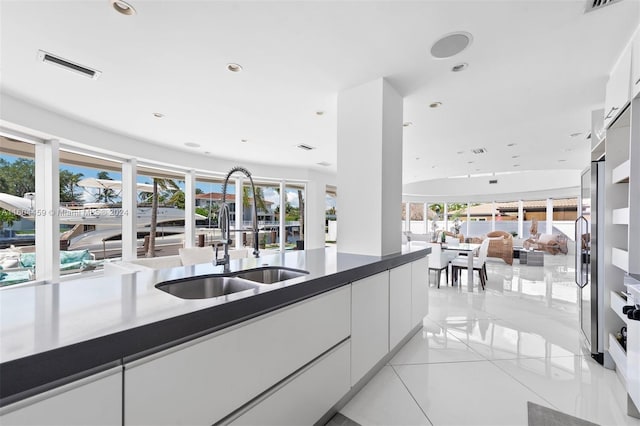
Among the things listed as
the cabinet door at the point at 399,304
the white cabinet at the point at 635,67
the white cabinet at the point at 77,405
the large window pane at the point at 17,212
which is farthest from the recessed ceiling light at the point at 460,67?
the large window pane at the point at 17,212

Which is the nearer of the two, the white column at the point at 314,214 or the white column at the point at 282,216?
the white column at the point at 282,216

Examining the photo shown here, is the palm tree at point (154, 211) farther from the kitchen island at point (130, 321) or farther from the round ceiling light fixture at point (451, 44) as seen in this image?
the round ceiling light fixture at point (451, 44)

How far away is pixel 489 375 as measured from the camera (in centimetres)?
232

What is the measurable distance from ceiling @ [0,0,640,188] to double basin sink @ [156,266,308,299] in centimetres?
169

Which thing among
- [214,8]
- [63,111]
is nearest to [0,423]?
[214,8]

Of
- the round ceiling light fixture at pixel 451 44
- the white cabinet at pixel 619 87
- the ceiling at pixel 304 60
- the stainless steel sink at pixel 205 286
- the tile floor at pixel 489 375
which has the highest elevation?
the round ceiling light fixture at pixel 451 44

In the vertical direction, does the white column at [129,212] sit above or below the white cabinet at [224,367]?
above

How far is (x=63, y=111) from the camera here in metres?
3.45

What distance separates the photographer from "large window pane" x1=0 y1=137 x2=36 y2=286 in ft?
10.9

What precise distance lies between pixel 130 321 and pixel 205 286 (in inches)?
31.8

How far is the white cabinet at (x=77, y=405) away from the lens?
0.66 m

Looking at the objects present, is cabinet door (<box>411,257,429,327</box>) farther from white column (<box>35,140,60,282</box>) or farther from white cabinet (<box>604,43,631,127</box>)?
white column (<box>35,140,60,282</box>)

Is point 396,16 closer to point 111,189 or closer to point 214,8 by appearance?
point 214,8

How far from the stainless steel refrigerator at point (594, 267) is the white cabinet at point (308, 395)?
92.4 inches
